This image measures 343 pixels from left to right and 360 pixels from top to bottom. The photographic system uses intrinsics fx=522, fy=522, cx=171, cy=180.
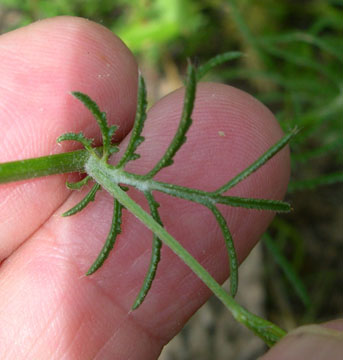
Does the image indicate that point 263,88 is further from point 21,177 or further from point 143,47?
point 21,177

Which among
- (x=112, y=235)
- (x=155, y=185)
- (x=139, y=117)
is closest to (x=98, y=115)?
(x=139, y=117)

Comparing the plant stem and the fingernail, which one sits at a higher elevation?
the plant stem

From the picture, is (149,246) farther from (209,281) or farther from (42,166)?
(209,281)

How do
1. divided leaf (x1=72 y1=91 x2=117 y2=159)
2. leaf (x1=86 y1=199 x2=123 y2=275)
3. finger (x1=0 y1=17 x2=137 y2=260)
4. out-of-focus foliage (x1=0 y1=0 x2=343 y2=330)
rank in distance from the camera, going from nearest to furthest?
divided leaf (x1=72 y1=91 x2=117 y2=159)
leaf (x1=86 y1=199 x2=123 y2=275)
finger (x1=0 y1=17 x2=137 y2=260)
out-of-focus foliage (x1=0 y1=0 x2=343 y2=330)

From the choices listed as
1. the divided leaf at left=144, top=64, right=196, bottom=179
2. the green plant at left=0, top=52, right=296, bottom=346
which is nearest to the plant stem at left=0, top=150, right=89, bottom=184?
the green plant at left=0, top=52, right=296, bottom=346

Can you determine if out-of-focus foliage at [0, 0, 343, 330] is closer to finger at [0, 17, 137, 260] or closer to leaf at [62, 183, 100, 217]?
finger at [0, 17, 137, 260]

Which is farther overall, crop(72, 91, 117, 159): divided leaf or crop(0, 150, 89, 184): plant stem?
crop(0, 150, 89, 184): plant stem

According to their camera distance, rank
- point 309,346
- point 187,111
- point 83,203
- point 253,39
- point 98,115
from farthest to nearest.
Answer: point 253,39 < point 83,203 < point 98,115 < point 309,346 < point 187,111
